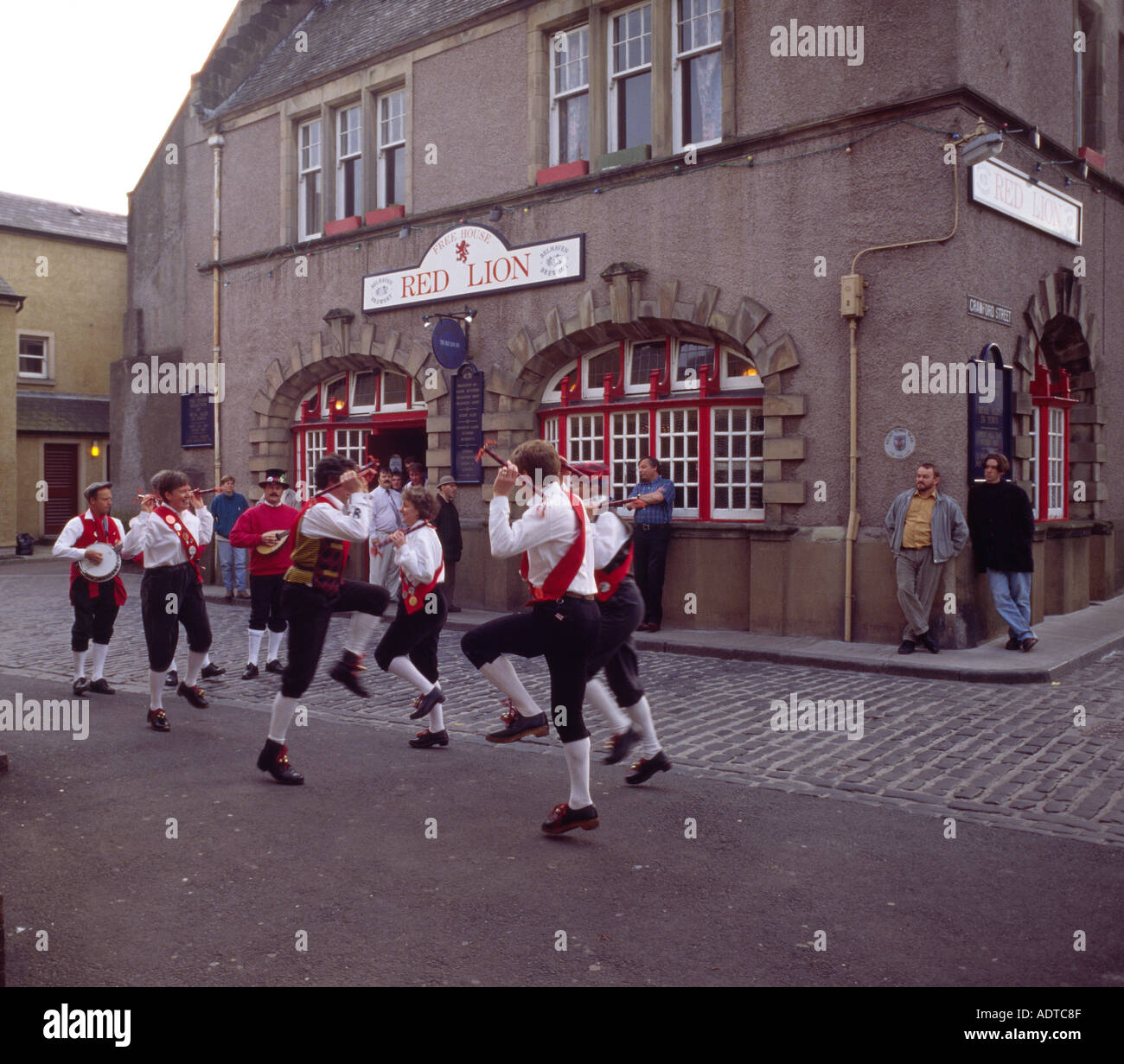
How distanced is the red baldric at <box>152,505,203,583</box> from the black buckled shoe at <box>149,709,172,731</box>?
46.3 inches

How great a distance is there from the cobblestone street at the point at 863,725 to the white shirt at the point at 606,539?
1567 mm

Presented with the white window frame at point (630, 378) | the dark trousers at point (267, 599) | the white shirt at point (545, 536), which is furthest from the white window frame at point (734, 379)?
the white shirt at point (545, 536)

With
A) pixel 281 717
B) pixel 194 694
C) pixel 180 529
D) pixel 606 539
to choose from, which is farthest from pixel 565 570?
pixel 194 694

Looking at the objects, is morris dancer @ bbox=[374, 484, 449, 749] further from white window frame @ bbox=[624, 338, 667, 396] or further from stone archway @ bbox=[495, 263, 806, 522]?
white window frame @ bbox=[624, 338, 667, 396]

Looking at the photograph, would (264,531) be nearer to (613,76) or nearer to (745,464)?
(745,464)

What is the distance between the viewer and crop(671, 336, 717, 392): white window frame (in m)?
14.0

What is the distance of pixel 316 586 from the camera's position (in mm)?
6914

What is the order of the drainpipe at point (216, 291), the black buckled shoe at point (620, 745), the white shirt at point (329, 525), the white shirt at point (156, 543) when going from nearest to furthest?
the black buckled shoe at point (620, 745), the white shirt at point (329, 525), the white shirt at point (156, 543), the drainpipe at point (216, 291)

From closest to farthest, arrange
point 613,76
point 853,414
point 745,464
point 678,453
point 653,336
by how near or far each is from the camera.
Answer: point 853,414
point 745,464
point 678,453
point 653,336
point 613,76

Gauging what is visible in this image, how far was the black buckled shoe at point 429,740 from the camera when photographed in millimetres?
7594

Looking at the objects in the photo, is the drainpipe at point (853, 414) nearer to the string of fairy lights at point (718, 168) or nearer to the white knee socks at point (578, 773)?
the string of fairy lights at point (718, 168)

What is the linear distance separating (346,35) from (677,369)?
9.09 metres
